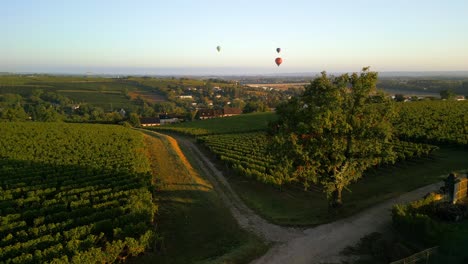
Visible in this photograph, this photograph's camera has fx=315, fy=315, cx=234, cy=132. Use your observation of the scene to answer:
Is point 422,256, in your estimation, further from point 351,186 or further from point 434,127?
point 434,127

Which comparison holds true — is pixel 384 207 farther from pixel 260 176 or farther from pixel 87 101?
pixel 87 101

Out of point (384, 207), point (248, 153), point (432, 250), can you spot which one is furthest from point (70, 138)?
point (432, 250)

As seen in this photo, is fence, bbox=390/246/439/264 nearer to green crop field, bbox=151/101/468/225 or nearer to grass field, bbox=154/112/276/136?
green crop field, bbox=151/101/468/225

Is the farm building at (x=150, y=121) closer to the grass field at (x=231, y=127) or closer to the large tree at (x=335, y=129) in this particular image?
the grass field at (x=231, y=127)

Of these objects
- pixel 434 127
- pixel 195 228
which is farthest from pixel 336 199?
pixel 434 127

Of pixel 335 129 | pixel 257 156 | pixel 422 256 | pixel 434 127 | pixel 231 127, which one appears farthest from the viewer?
pixel 231 127
